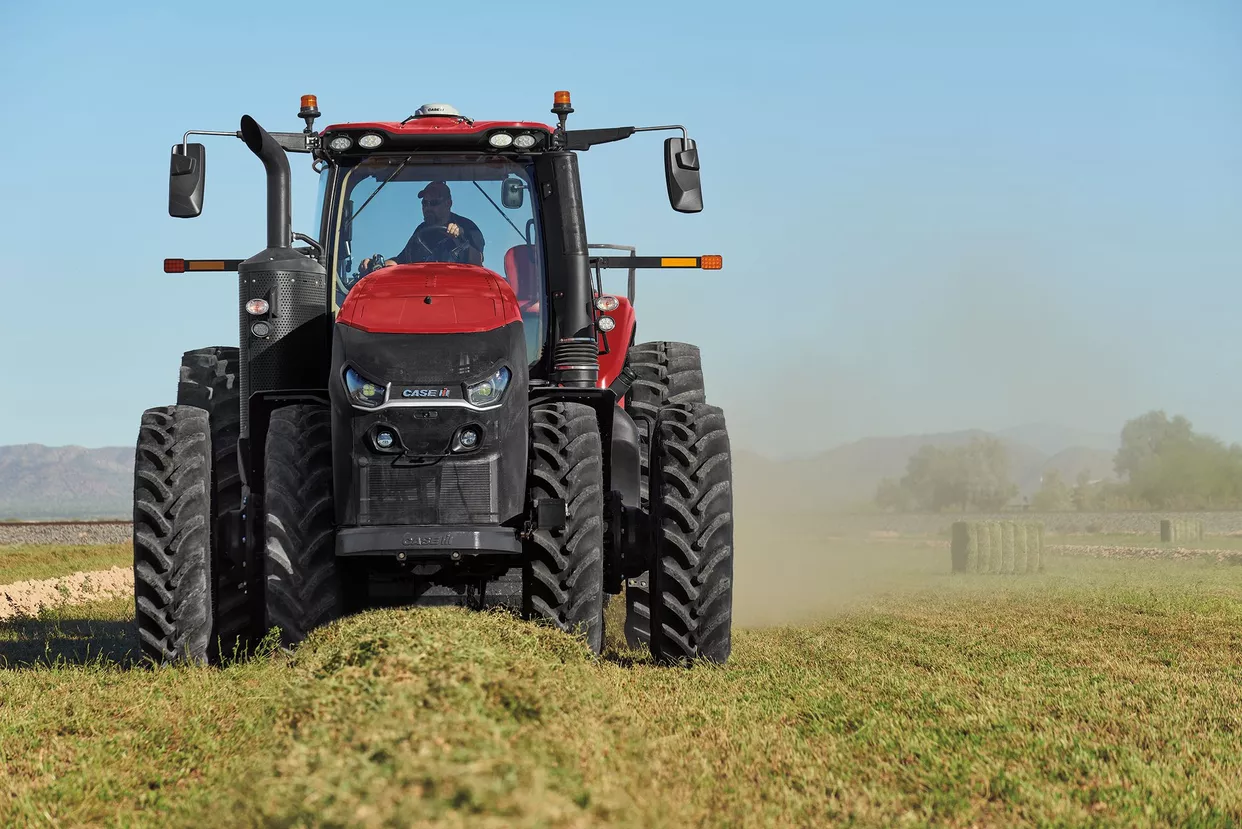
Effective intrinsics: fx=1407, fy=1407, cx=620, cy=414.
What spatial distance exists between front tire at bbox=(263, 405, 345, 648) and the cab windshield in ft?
5.46

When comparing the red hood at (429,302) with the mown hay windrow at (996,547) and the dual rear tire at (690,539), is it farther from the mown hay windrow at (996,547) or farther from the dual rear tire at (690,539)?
the mown hay windrow at (996,547)

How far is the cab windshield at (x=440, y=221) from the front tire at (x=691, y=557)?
124 cm

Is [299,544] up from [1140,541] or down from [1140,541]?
up

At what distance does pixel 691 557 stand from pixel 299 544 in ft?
7.09

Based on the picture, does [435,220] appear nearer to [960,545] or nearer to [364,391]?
[364,391]

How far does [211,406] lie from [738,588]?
9.07m

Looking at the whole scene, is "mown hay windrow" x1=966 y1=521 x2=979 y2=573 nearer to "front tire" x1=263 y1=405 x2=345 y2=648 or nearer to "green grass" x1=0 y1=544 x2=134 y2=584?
"green grass" x1=0 y1=544 x2=134 y2=584

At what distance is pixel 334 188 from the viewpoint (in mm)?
8781

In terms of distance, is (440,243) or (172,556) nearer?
(172,556)

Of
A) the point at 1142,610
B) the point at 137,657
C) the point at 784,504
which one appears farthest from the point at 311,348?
the point at 784,504

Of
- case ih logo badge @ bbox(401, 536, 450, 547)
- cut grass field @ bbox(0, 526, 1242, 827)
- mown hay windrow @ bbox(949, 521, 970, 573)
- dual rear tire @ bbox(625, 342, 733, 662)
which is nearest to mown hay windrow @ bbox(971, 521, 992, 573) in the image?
mown hay windrow @ bbox(949, 521, 970, 573)

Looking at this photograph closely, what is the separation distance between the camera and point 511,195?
8.89 metres

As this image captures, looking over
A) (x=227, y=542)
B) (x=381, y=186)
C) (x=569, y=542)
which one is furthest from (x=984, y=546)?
(x=227, y=542)

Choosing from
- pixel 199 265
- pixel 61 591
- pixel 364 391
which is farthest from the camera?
pixel 61 591
